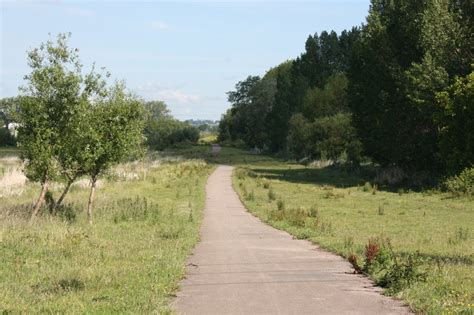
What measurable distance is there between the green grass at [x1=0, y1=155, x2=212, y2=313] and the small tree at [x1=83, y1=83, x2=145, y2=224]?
1.50 meters

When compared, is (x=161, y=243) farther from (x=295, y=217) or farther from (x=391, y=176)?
(x=391, y=176)

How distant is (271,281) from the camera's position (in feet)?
33.5

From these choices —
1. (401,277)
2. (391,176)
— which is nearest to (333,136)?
(391,176)

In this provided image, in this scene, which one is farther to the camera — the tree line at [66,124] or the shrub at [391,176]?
the shrub at [391,176]

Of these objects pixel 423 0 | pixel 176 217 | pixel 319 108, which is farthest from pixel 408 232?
pixel 319 108

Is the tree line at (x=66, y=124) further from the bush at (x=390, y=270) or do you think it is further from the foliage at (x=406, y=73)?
the foliage at (x=406, y=73)

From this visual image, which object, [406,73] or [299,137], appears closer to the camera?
[406,73]

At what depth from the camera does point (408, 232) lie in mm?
19609

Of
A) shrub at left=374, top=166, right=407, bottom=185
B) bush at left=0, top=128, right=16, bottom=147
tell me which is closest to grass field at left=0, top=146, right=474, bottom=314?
shrub at left=374, top=166, right=407, bottom=185

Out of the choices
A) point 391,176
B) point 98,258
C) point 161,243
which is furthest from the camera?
point 391,176

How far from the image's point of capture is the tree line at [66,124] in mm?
20686

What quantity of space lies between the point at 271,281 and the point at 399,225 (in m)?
12.7

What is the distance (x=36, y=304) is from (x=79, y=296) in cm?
67

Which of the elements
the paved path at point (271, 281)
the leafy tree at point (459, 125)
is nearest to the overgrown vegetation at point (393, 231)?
the paved path at point (271, 281)
